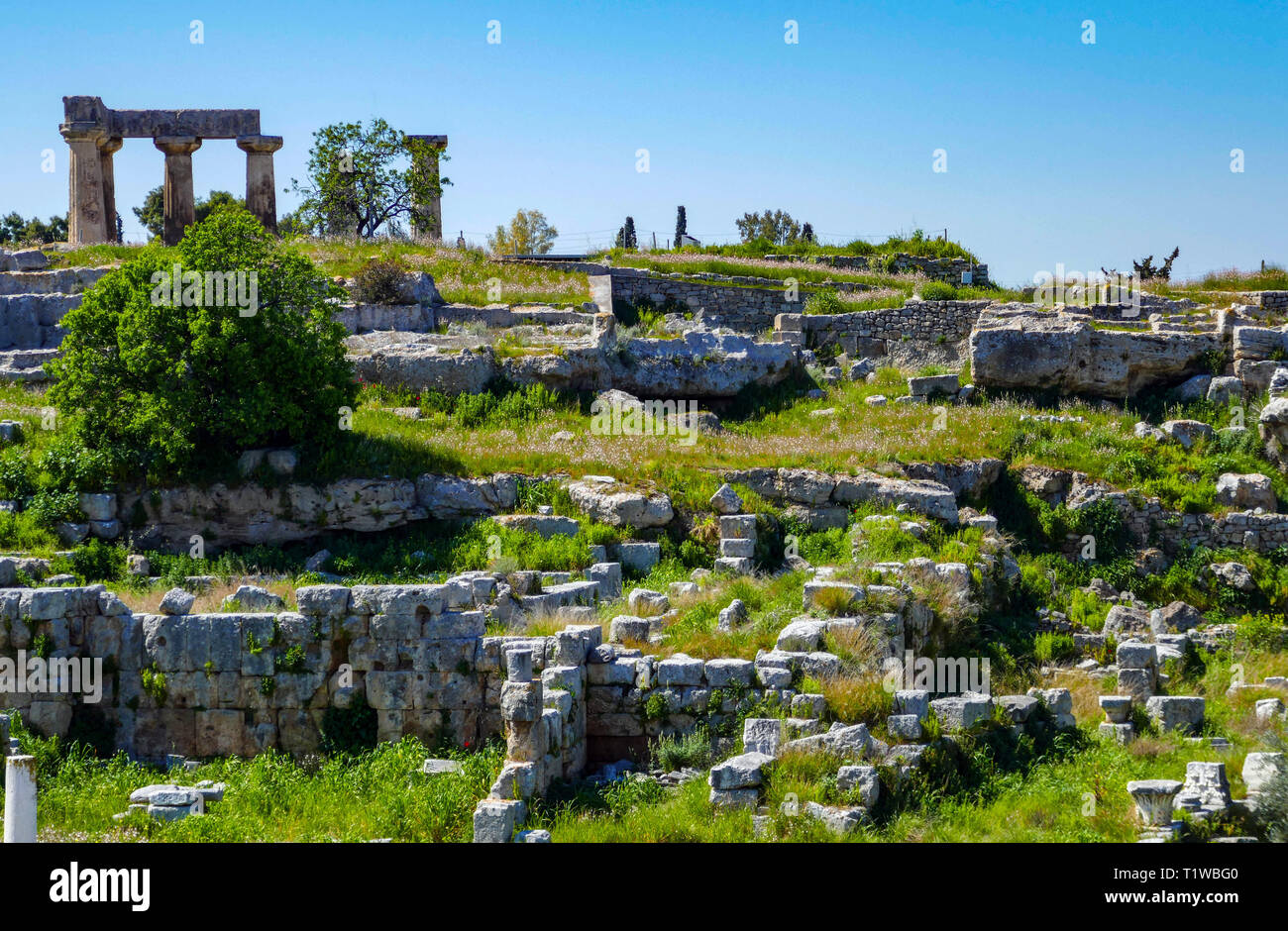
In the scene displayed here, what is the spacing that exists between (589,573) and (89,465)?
7.65m

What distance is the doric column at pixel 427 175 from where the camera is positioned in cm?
3775

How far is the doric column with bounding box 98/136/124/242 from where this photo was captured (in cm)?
3831

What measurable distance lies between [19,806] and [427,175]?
94.6 feet

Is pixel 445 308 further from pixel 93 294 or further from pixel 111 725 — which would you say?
pixel 111 725

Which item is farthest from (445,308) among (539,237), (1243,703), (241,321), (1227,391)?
(539,237)

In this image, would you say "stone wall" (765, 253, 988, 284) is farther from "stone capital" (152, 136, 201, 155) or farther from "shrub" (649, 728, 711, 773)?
"shrub" (649, 728, 711, 773)

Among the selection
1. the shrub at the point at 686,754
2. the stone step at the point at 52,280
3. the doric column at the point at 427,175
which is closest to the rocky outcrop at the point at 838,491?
the shrub at the point at 686,754

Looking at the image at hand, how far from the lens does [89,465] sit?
20.7m

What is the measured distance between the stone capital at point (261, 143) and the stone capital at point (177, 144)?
3.95 ft

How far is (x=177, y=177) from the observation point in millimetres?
37938

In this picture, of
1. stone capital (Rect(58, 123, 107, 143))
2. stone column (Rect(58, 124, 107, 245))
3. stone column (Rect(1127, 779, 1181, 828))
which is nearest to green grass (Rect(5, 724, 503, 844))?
stone column (Rect(1127, 779, 1181, 828))

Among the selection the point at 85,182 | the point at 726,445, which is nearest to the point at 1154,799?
the point at 726,445

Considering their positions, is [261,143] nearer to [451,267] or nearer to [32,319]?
[451,267]

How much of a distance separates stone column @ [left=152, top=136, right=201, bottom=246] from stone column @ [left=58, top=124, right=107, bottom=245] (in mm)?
1596
